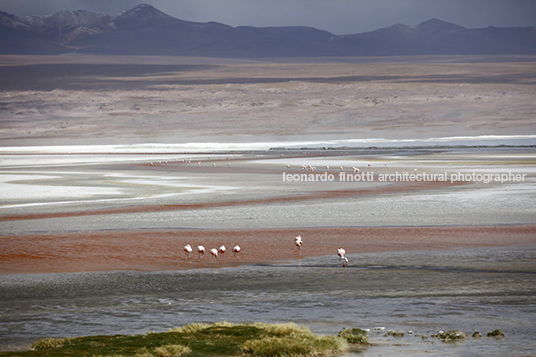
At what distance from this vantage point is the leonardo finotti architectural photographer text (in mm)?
33594

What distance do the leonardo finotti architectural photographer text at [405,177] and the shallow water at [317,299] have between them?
795 inches

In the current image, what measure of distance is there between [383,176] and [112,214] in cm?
1831

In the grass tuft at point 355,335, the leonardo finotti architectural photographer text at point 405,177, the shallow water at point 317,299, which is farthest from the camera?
the leonardo finotti architectural photographer text at point 405,177

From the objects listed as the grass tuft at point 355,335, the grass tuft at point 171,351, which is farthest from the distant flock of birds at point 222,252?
the grass tuft at point 171,351

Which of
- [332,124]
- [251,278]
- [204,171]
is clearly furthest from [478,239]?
[332,124]

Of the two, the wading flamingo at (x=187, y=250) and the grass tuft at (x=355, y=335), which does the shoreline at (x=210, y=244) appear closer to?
the wading flamingo at (x=187, y=250)

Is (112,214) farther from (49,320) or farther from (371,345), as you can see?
(371,345)

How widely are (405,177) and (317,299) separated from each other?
25937 mm

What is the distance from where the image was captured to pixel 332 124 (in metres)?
127

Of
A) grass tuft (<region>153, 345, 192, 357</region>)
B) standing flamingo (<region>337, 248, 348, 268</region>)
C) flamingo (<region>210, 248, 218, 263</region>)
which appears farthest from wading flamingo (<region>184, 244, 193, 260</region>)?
grass tuft (<region>153, 345, 192, 357</region>)

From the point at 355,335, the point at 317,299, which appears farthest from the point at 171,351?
the point at 317,299

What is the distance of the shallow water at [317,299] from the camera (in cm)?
871

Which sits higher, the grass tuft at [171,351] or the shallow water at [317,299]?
the grass tuft at [171,351]

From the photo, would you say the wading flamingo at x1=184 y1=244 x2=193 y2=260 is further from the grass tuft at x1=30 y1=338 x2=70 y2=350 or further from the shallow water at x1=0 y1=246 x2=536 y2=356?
the grass tuft at x1=30 y1=338 x2=70 y2=350
